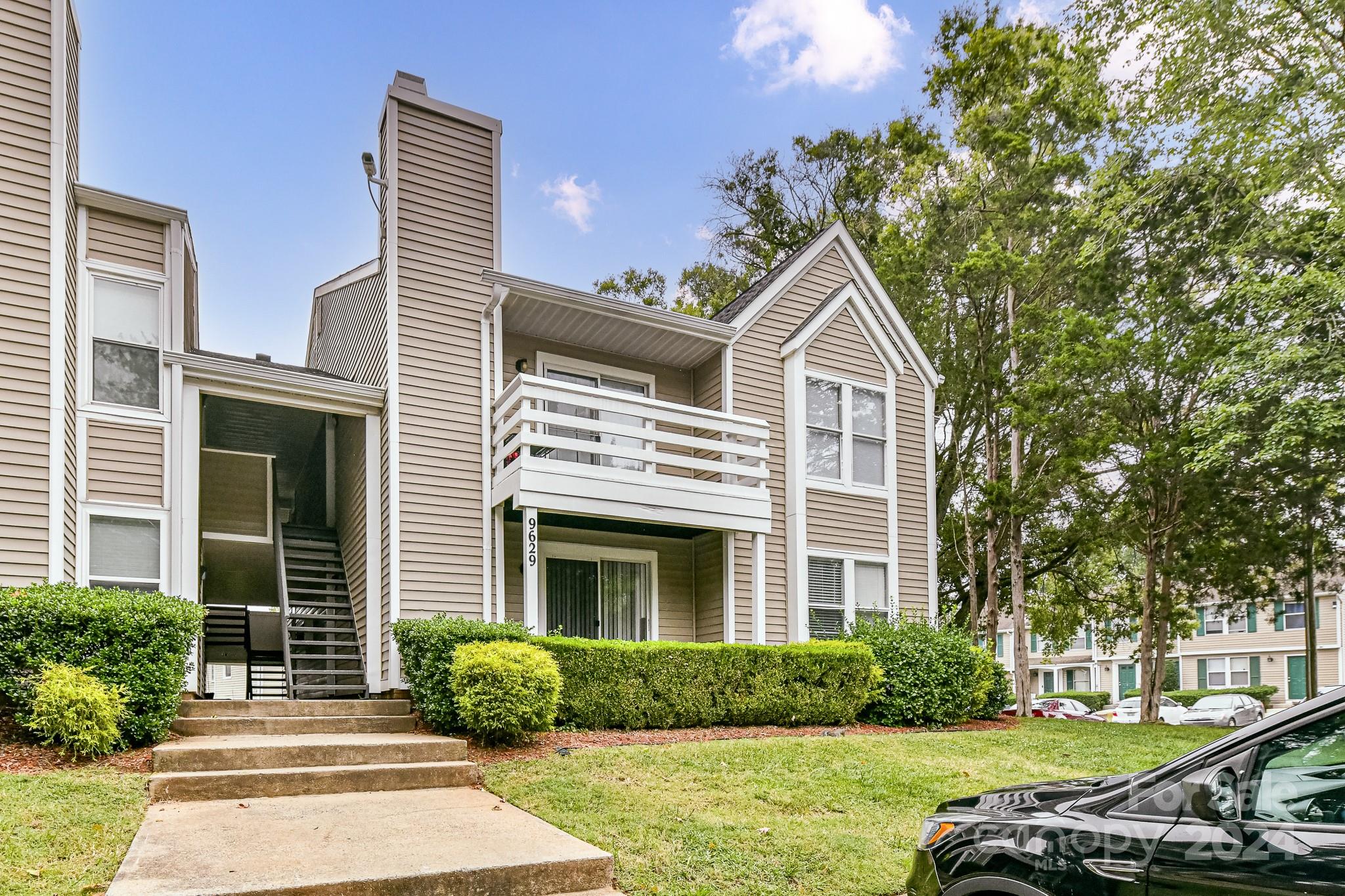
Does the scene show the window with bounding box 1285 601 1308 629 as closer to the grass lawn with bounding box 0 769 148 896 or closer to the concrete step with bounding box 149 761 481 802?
the concrete step with bounding box 149 761 481 802

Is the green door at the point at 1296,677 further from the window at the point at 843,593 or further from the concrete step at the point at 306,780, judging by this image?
the concrete step at the point at 306,780

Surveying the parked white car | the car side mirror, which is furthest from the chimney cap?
the parked white car

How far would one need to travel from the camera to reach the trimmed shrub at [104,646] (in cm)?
819

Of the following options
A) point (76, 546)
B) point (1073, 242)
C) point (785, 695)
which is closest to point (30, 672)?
point (76, 546)

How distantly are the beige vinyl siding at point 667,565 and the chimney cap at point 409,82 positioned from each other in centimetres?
620

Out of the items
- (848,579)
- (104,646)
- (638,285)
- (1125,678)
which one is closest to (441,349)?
(104,646)

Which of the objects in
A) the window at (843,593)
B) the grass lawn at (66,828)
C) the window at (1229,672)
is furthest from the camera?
the window at (1229,672)

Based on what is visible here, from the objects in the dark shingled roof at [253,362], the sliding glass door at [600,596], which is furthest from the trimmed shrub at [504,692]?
the dark shingled roof at [253,362]

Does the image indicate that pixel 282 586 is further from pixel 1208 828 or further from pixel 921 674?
pixel 1208 828

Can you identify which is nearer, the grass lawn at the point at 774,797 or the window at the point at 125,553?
the grass lawn at the point at 774,797

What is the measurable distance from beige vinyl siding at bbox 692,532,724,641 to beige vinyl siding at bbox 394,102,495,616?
375cm

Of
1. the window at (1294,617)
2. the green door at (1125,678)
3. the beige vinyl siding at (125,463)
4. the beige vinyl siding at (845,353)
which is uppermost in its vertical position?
the beige vinyl siding at (845,353)

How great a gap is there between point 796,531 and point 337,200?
1103 centimetres

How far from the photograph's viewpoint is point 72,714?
7758 millimetres
